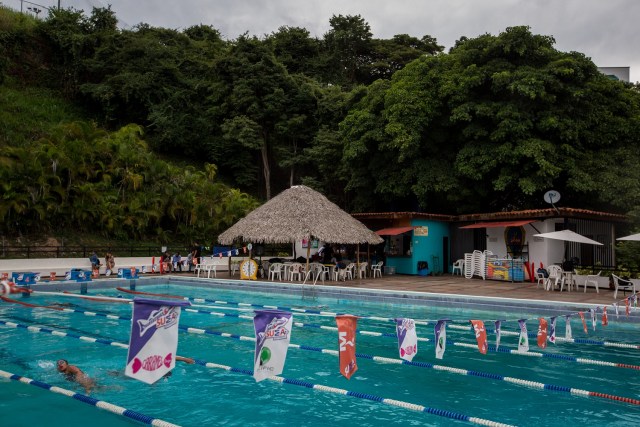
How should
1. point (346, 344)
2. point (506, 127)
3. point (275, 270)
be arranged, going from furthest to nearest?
point (506, 127) < point (275, 270) < point (346, 344)

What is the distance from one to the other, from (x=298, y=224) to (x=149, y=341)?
51.3 feet

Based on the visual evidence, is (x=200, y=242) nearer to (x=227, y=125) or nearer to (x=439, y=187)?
(x=227, y=125)

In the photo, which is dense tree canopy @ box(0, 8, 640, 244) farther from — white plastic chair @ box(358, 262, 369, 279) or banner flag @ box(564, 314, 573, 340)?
banner flag @ box(564, 314, 573, 340)

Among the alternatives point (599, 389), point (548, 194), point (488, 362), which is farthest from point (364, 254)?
point (599, 389)

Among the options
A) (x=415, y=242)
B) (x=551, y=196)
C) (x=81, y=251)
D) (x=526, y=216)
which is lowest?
(x=81, y=251)

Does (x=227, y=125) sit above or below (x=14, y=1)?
below

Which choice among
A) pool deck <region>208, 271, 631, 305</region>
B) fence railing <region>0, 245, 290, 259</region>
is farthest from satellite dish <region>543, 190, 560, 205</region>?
fence railing <region>0, 245, 290, 259</region>

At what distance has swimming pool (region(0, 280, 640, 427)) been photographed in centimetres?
712

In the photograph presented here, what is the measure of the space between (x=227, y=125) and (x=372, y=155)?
A: 490 inches

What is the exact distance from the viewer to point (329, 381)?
28.3 feet

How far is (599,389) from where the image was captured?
321 inches

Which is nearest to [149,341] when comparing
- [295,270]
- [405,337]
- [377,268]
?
[405,337]

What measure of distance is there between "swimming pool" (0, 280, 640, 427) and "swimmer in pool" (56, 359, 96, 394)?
0.13 meters

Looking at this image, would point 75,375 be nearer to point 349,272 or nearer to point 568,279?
point 349,272
